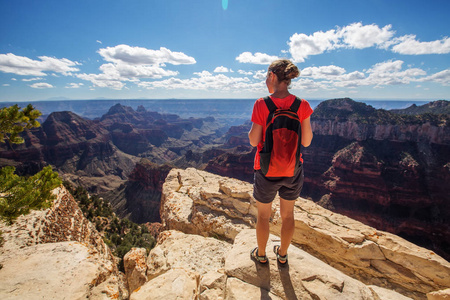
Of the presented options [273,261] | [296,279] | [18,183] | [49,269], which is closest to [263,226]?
[273,261]

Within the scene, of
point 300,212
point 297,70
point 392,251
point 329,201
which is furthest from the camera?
point 329,201

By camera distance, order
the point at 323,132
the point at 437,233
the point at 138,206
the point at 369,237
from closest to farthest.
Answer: the point at 369,237 → the point at 437,233 → the point at 138,206 → the point at 323,132

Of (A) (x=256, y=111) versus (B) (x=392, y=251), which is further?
(B) (x=392, y=251)

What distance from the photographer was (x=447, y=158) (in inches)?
1297

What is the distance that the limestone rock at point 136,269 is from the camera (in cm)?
408

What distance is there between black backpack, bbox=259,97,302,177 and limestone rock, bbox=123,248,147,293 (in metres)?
3.64

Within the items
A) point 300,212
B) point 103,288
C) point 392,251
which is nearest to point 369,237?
point 392,251

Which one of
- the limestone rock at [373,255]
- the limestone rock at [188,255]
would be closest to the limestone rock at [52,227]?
the limestone rock at [188,255]

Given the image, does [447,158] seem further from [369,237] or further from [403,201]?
[369,237]

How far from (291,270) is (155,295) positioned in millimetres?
1975

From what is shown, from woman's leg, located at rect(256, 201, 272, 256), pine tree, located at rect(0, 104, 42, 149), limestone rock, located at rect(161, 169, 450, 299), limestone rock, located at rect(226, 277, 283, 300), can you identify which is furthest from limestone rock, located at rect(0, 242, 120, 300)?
limestone rock, located at rect(161, 169, 450, 299)

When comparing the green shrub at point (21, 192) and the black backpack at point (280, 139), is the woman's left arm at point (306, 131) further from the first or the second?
the green shrub at point (21, 192)

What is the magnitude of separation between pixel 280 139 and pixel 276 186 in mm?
672

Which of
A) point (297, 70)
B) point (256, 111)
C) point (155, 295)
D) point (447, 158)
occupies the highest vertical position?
point (297, 70)
